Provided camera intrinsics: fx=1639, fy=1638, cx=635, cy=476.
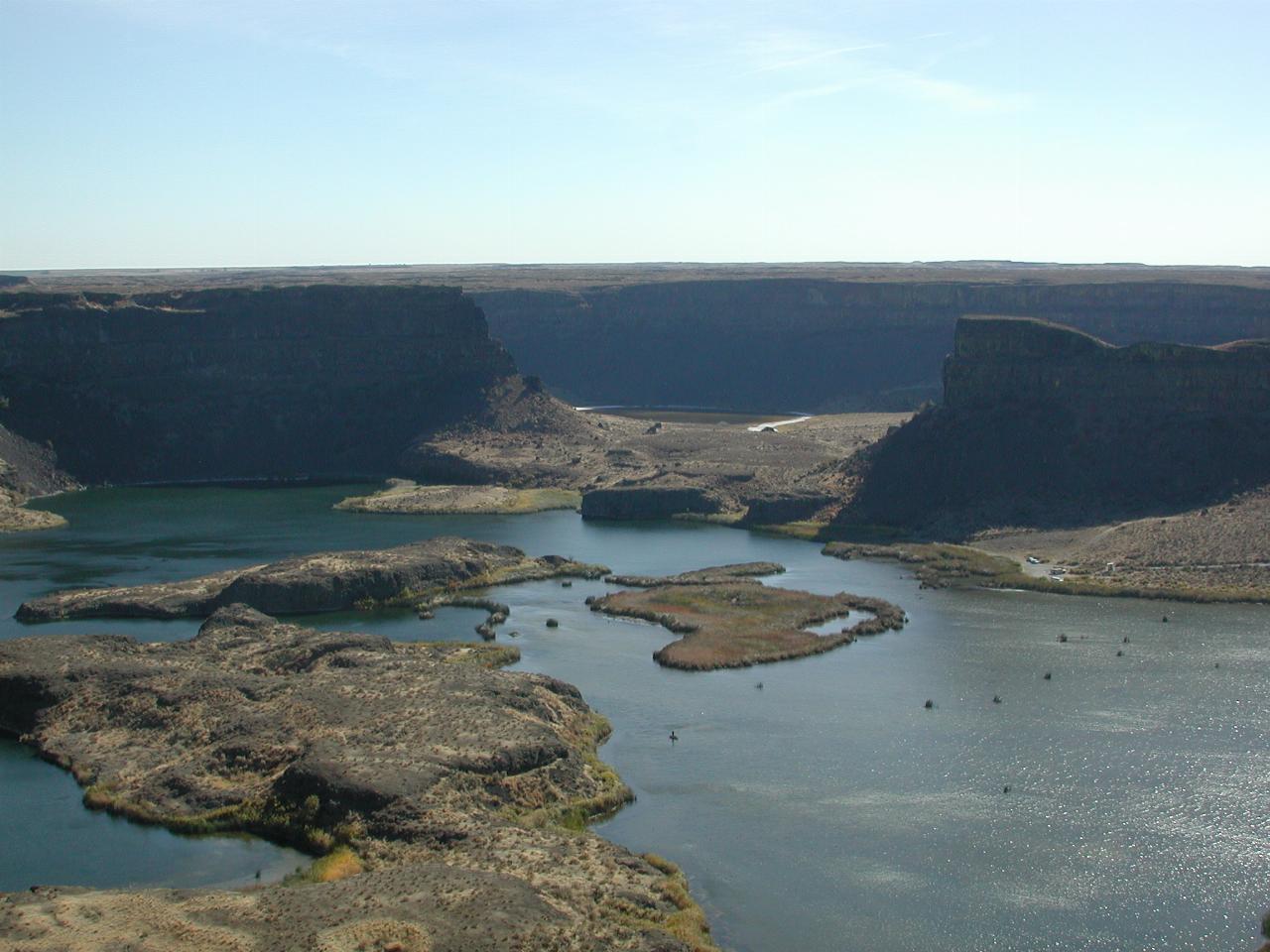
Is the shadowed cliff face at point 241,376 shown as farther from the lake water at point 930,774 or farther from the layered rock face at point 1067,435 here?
the lake water at point 930,774

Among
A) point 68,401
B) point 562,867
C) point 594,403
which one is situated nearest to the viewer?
point 562,867

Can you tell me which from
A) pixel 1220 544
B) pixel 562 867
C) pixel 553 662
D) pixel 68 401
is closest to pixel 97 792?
pixel 562 867

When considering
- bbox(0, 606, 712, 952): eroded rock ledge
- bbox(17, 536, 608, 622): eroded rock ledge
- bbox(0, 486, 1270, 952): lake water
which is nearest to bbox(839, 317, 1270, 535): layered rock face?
bbox(0, 486, 1270, 952): lake water

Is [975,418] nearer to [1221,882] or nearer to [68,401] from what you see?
[1221,882]

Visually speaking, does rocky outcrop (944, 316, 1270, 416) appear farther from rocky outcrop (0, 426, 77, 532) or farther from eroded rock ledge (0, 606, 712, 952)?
rocky outcrop (0, 426, 77, 532)

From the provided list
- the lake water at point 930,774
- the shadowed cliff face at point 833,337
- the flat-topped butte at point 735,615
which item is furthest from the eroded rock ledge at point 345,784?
the shadowed cliff face at point 833,337
